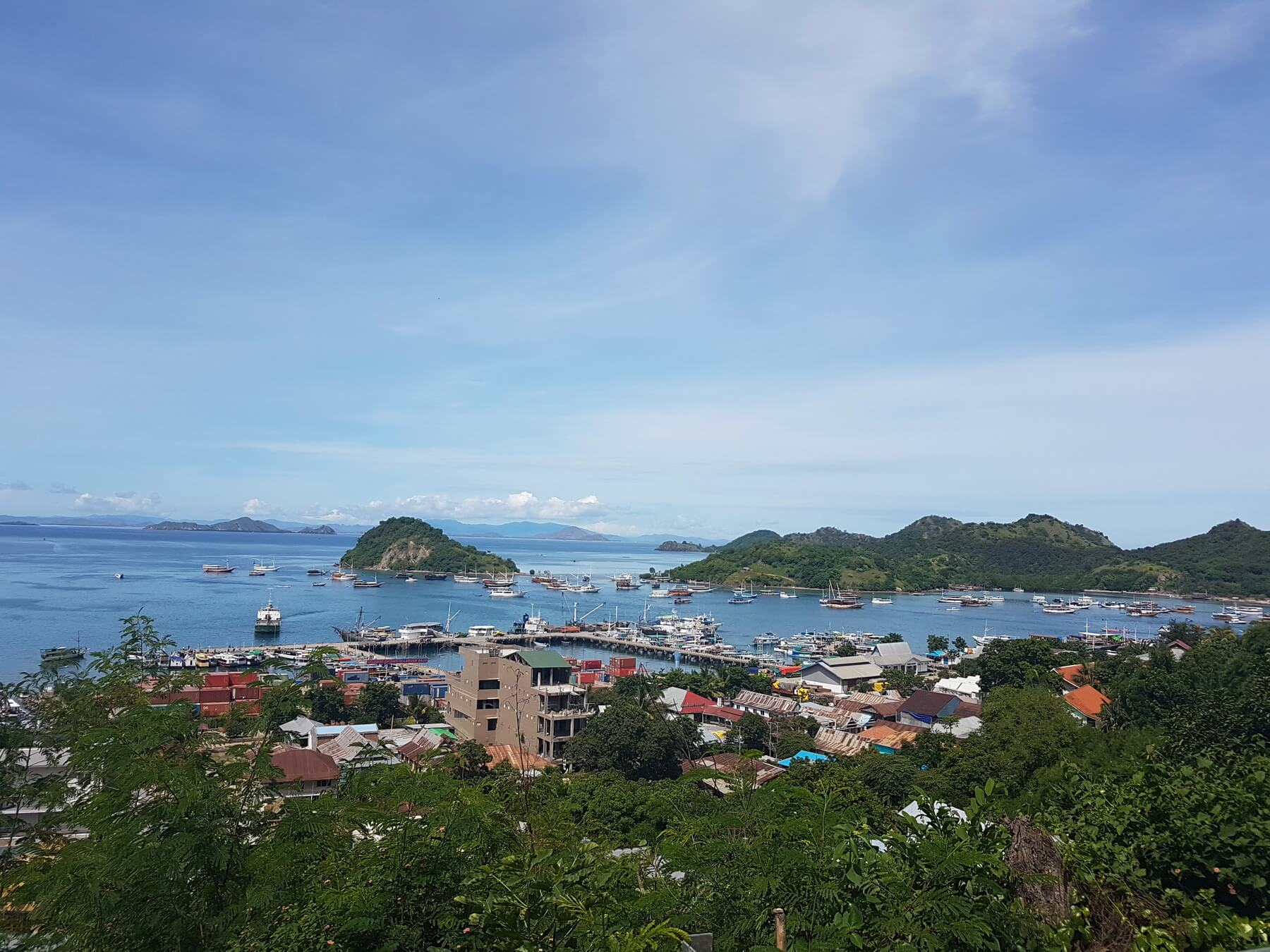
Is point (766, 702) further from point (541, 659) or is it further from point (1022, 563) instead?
point (1022, 563)

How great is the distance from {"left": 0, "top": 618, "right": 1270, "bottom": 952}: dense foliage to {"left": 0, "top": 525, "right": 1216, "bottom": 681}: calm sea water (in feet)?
84.1

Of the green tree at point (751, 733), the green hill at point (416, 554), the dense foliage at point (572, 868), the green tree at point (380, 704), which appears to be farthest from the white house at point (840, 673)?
the green hill at point (416, 554)

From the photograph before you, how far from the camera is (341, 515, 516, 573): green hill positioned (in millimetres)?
71188

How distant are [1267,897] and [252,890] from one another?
9.71ft

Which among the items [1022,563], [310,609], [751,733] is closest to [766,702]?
[751,733]

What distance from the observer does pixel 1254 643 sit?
17578mm

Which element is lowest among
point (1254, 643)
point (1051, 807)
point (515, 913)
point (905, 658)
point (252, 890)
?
point (905, 658)

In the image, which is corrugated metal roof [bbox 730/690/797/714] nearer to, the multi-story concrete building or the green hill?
the multi-story concrete building

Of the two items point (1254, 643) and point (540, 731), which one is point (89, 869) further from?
point (1254, 643)

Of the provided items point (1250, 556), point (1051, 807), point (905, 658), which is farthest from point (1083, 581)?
point (1051, 807)

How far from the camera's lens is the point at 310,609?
4450 centimetres

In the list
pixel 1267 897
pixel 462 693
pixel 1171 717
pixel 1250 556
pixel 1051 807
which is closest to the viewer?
pixel 1267 897

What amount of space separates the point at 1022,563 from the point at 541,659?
73.7 m

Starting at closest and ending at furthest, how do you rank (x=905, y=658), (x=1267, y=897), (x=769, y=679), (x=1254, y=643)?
(x=1267, y=897) → (x=1254, y=643) → (x=769, y=679) → (x=905, y=658)
